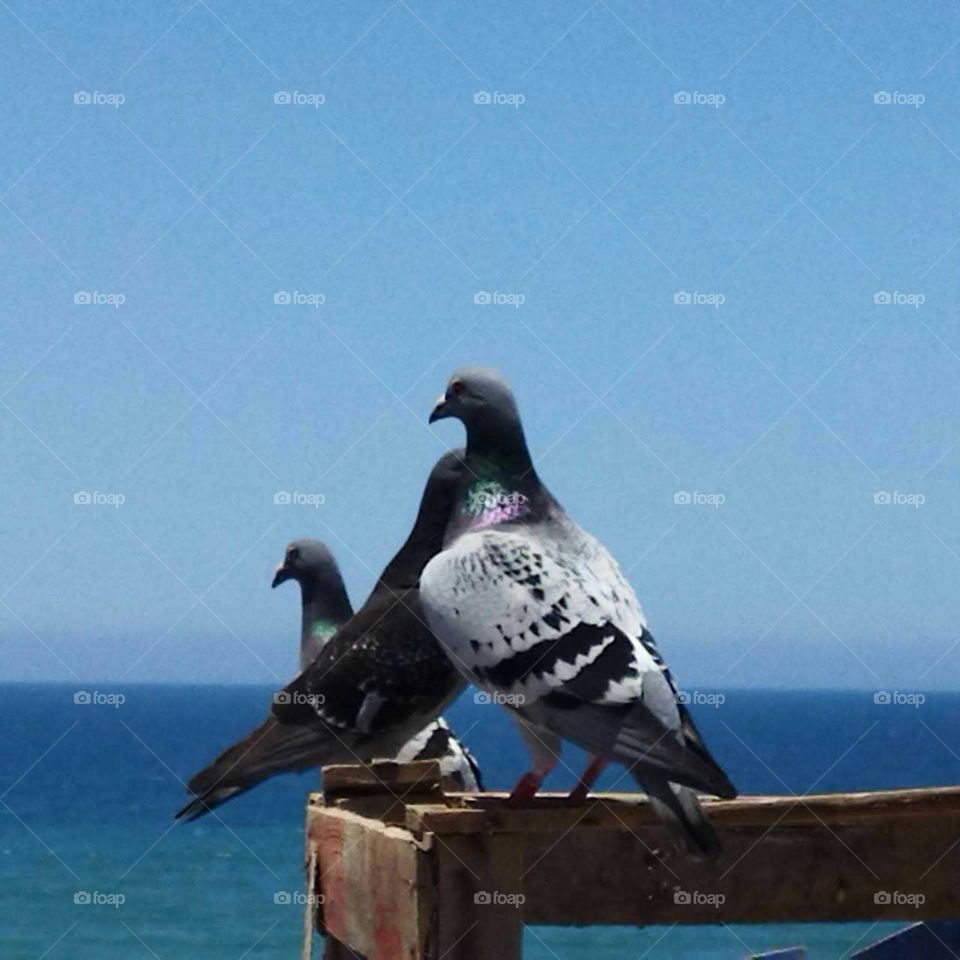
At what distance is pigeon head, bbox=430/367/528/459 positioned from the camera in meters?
6.59

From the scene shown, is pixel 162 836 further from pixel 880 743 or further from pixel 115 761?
pixel 880 743

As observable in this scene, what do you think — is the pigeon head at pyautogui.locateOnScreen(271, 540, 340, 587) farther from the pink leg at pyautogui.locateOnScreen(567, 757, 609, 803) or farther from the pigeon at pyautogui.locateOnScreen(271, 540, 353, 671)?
the pink leg at pyautogui.locateOnScreen(567, 757, 609, 803)

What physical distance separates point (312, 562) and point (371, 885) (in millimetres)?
5788

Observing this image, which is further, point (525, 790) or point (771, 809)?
point (525, 790)

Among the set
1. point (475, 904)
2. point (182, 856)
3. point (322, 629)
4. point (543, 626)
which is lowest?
point (475, 904)

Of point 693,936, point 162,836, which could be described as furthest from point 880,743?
point 693,936

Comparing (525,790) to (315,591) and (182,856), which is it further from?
(182,856)

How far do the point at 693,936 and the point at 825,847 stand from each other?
132 feet

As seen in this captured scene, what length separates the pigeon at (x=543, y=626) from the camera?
524 centimetres

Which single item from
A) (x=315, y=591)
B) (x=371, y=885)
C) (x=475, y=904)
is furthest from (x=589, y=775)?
(x=315, y=591)

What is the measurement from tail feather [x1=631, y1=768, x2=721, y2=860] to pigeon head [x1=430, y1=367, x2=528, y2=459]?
2.10 metres

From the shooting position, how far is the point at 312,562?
33.5ft

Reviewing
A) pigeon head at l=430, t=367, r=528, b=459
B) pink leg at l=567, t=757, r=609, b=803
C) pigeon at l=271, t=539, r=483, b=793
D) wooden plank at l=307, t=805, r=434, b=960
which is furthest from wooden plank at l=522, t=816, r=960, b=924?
pigeon at l=271, t=539, r=483, b=793

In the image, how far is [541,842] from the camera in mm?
4473
